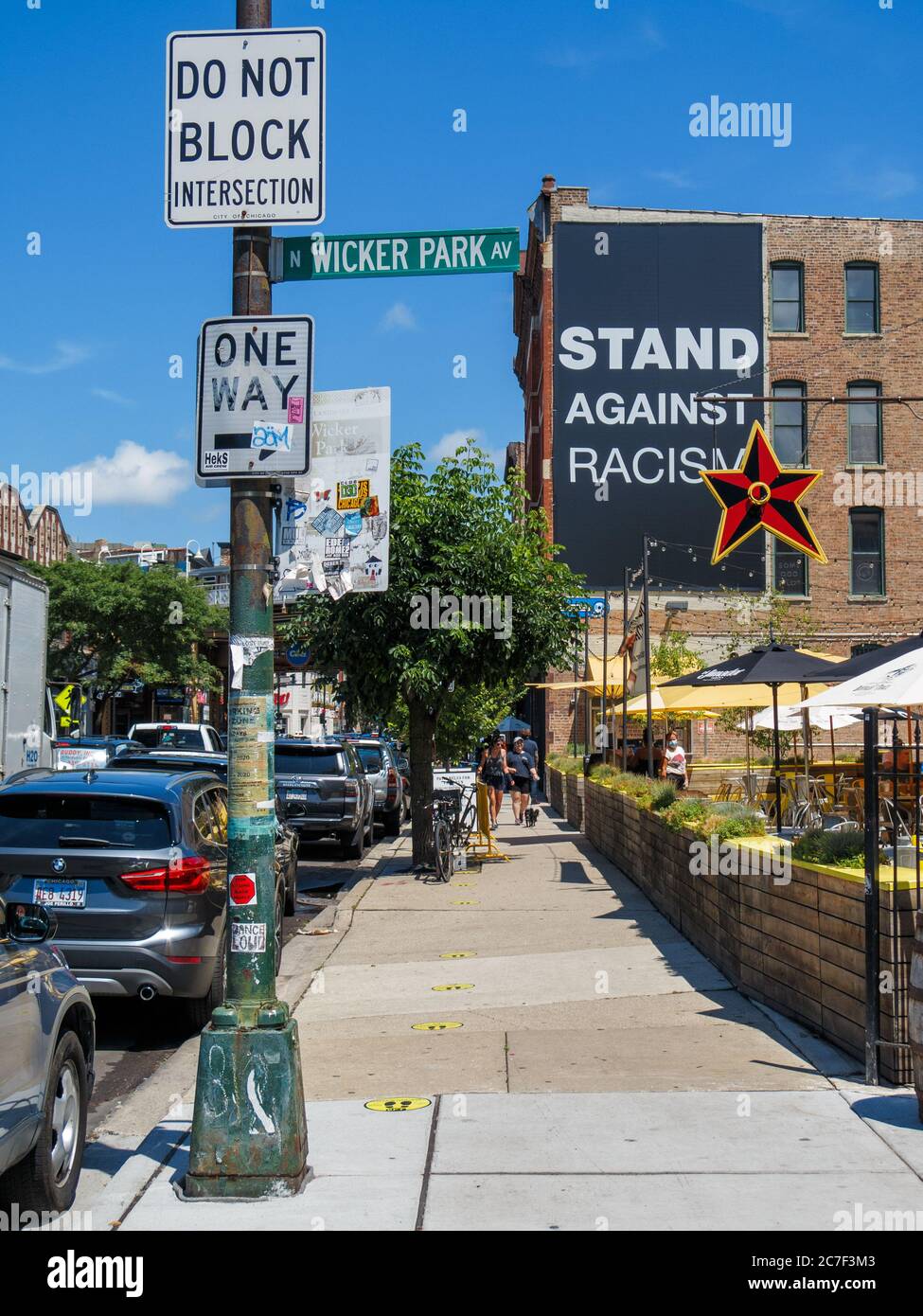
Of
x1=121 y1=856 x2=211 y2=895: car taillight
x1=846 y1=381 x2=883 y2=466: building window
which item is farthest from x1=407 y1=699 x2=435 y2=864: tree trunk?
x1=846 y1=381 x2=883 y2=466: building window

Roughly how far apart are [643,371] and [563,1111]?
3445 cm

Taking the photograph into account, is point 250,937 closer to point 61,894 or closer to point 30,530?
point 61,894

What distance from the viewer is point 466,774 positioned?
2345 cm

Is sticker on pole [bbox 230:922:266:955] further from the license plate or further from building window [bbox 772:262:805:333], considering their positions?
Answer: building window [bbox 772:262:805:333]

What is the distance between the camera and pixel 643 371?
38.7 m

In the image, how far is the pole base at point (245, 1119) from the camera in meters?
5.14

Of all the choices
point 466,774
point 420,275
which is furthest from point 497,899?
point 420,275

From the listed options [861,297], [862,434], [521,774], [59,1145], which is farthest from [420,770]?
[861,297]

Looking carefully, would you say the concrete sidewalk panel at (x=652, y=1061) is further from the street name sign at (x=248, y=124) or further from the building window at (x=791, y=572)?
the building window at (x=791, y=572)

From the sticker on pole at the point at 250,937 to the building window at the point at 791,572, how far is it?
34388mm

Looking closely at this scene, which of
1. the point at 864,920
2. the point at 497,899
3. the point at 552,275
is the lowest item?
the point at 497,899

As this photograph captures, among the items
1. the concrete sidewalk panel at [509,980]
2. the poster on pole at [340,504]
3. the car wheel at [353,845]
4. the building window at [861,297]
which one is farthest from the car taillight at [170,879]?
the building window at [861,297]

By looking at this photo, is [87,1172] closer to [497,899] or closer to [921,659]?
[921,659]
